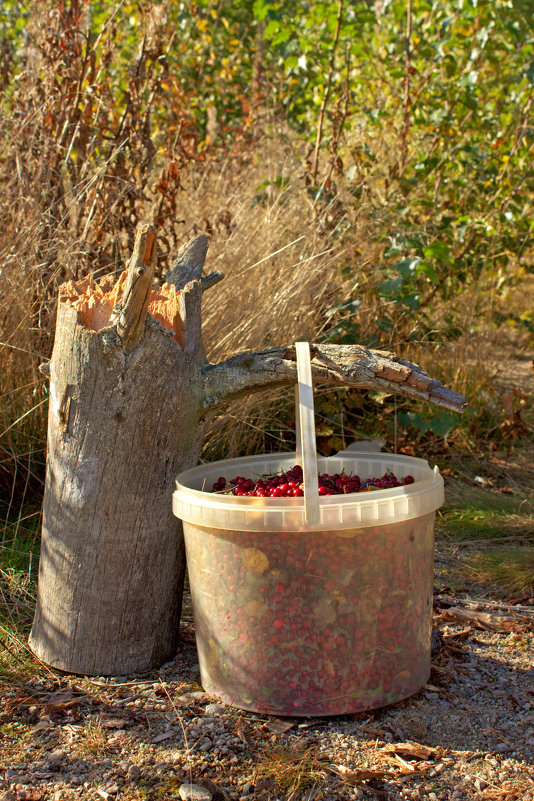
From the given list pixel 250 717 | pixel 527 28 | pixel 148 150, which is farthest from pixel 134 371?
pixel 527 28

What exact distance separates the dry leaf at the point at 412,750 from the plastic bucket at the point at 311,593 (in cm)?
13

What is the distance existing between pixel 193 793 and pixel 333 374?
99 cm

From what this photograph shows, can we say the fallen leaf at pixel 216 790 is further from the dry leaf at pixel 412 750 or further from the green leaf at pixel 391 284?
the green leaf at pixel 391 284

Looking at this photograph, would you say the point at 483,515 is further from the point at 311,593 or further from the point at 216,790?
the point at 216,790

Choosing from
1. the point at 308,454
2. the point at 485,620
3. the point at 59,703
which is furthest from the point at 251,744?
the point at 485,620

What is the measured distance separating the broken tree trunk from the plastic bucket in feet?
0.63

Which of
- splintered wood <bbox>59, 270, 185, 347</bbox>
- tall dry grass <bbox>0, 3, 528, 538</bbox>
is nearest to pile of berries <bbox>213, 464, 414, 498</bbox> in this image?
splintered wood <bbox>59, 270, 185, 347</bbox>

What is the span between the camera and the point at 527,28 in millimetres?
4965

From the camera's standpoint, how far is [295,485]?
1.88 metres

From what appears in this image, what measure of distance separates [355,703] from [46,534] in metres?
0.91

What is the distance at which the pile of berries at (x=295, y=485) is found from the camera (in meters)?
1.86

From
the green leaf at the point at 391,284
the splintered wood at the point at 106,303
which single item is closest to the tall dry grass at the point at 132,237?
the green leaf at the point at 391,284

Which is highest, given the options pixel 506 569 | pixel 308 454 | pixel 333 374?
pixel 333 374

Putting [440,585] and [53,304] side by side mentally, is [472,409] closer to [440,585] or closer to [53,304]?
[440,585]
